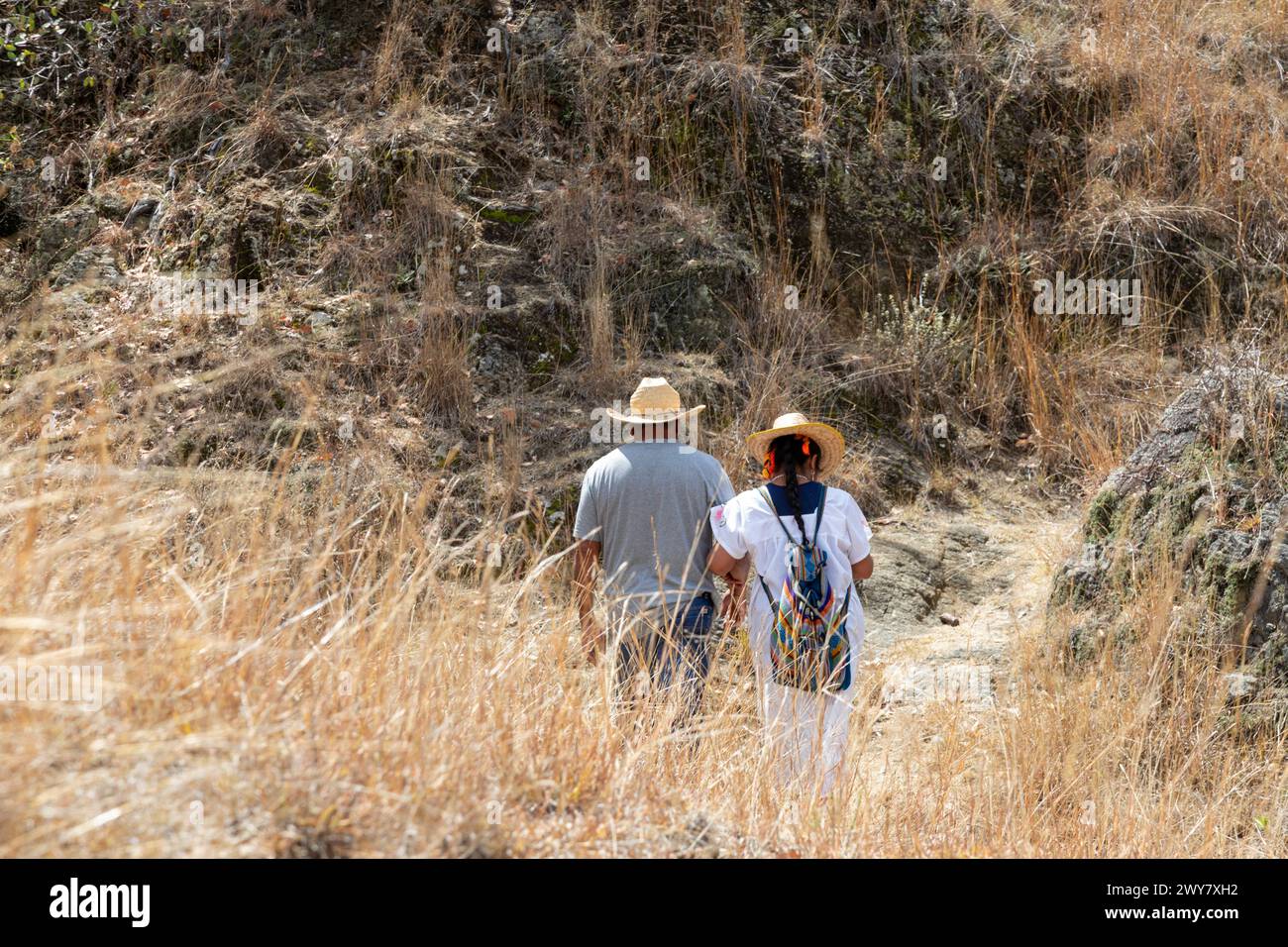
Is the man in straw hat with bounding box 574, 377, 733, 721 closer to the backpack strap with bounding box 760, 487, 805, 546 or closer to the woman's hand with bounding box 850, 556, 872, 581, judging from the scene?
the backpack strap with bounding box 760, 487, 805, 546

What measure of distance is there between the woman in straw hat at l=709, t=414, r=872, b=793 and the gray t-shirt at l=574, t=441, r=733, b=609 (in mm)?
113

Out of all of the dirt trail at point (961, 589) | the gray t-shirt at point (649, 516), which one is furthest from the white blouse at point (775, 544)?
the dirt trail at point (961, 589)

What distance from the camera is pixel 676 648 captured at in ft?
13.4

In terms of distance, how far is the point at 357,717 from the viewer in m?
2.71

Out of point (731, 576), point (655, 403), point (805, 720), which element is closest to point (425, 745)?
point (805, 720)

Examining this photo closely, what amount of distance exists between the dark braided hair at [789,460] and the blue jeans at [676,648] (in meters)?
0.53

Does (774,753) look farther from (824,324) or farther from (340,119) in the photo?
(340,119)

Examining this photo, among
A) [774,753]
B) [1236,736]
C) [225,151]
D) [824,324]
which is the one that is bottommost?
[1236,736]

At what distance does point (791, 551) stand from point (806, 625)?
0.90 feet

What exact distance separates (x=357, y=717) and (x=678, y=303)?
545 cm

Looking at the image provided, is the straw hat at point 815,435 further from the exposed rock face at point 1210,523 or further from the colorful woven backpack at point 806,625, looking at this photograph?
the exposed rock face at point 1210,523

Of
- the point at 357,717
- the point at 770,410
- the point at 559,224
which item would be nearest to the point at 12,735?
the point at 357,717

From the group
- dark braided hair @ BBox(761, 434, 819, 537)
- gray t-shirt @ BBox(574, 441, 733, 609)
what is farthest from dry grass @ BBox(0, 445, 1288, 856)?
dark braided hair @ BBox(761, 434, 819, 537)

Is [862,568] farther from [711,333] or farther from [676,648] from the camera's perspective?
[711,333]
